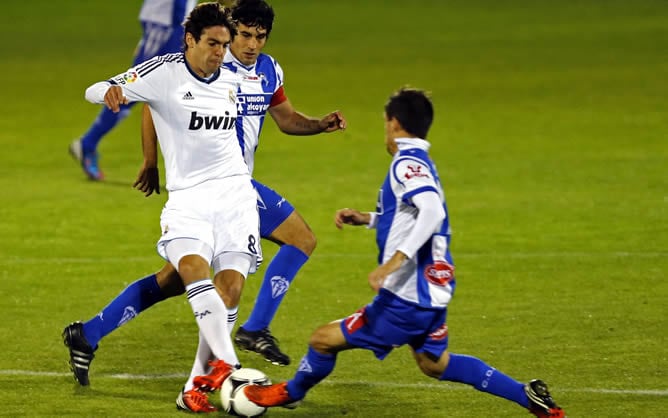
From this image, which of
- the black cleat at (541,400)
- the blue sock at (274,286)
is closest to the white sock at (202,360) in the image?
the blue sock at (274,286)

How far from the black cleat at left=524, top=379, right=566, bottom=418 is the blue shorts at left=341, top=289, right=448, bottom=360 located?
16.9 inches

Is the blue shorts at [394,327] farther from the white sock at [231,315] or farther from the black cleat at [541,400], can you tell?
the white sock at [231,315]

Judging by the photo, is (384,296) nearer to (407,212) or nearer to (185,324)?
(407,212)

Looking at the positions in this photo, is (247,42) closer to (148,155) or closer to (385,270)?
(148,155)

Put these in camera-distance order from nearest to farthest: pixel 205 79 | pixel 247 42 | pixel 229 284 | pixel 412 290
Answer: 1. pixel 412 290
2. pixel 229 284
3. pixel 205 79
4. pixel 247 42

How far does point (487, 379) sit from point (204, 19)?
7.28 feet

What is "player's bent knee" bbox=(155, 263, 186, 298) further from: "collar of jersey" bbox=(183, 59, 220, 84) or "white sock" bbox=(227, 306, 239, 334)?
"collar of jersey" bbox=(183, 59, 220, 84)

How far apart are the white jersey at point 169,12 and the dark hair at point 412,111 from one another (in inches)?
317

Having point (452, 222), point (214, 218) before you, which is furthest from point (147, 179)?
point (452, 222)

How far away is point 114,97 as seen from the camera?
6.73 m

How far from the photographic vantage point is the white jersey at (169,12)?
45.9 ft

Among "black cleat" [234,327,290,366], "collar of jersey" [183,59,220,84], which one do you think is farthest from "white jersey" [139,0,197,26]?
"collar of jersey" [183,59,220,84]

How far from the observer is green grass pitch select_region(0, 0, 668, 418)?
23.8 feet

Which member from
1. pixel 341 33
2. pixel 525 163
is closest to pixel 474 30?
pixel 341 33
